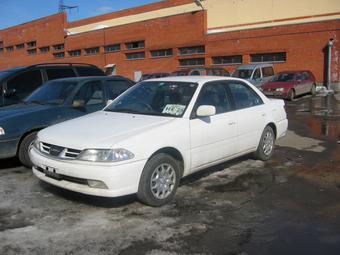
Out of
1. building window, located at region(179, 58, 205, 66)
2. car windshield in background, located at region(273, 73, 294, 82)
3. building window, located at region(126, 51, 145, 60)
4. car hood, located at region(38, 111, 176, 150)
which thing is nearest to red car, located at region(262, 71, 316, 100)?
car windshield in background, located at region(273, 73, 294, 82)

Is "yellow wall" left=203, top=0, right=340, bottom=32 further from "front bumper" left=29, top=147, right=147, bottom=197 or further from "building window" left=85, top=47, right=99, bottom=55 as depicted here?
"front bumper" left=29, top=147, right=147, bottom=197

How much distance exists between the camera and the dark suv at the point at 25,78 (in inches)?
374

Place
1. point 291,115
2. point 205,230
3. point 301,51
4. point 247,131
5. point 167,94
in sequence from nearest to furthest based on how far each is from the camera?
point 205,230
point 167,94
point 247,131
point 291,115
point 301,51

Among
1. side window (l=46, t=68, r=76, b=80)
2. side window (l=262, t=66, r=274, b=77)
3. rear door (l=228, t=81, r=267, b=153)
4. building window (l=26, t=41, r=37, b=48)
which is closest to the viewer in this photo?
rear door (l=228, t=81, r=267, b=153)

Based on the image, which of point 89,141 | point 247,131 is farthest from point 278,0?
point 89,141

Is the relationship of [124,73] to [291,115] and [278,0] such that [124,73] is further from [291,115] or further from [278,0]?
[291,115]

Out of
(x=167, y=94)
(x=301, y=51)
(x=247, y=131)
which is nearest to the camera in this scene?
(x=167, y=94)

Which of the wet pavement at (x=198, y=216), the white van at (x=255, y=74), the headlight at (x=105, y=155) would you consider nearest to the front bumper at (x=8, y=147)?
the wet pavement at (x=198, y=216)

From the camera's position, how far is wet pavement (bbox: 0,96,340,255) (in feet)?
13.8

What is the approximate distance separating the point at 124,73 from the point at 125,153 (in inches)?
1449

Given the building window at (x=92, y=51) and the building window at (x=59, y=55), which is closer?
the building window at (x=92, y=51)

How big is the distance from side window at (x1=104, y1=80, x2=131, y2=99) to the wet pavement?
7.77 feet

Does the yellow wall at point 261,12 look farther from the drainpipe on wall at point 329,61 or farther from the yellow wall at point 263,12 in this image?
the drainpipe on wall at point 329,61

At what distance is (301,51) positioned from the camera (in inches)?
1065
